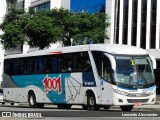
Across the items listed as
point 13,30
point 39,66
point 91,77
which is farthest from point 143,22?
point 91,77

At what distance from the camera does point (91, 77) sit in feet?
83.1

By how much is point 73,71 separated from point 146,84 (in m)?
4.21

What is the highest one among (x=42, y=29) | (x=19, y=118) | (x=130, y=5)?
(x=130, y=5)

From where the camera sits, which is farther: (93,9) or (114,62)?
(93,9)

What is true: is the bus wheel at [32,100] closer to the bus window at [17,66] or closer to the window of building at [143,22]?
the bus window at [17,66]

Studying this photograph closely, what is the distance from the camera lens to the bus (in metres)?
24.1

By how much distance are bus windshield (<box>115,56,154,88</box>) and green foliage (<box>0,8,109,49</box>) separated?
23.8 m

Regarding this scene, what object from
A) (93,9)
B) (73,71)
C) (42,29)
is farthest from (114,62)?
(93,9)

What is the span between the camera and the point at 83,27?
50.9 m

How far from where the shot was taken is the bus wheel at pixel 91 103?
2513 centimetres

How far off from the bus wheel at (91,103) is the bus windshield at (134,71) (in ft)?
6.40

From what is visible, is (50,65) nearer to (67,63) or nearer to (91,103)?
(67,63)

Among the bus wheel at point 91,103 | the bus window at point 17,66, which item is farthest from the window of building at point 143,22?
the bus wheel at point 91,103

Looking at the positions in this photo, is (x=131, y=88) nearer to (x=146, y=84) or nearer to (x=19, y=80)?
(x=146, y=84)
